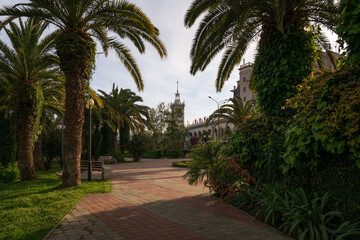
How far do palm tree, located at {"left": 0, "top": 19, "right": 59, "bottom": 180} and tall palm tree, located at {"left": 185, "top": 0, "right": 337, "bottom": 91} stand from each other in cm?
687

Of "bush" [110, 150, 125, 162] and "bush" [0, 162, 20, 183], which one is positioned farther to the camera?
"bush" [110, 150, 125, 162]

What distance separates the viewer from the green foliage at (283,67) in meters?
7.15

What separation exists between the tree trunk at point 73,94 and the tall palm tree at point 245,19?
13.5ft

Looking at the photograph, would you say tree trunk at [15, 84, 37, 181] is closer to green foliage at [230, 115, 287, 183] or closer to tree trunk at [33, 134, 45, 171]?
tree trunk at [33, 134, 45, 171]

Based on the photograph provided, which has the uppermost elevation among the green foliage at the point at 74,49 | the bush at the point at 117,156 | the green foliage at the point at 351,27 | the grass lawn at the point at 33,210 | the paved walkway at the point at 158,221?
the green foliage at the point at 74,49

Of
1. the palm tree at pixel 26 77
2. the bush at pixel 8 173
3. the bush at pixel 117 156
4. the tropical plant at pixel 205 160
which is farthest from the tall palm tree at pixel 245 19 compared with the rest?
the bush at pixel 117 156

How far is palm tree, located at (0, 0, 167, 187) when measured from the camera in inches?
353

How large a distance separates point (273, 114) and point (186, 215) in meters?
3.96

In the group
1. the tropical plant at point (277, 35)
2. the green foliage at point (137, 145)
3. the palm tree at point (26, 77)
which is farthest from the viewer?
the green foliage at point (137, 145)

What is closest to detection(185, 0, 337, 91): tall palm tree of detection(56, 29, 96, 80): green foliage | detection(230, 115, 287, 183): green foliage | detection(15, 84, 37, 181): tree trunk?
detection(230, 115, 287, 183): green foliage

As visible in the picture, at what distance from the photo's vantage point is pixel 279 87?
7.27 m

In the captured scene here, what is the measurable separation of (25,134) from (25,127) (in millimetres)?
332

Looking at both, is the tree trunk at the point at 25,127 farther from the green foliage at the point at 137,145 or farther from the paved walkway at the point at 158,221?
the green foliage at the point at 137,145

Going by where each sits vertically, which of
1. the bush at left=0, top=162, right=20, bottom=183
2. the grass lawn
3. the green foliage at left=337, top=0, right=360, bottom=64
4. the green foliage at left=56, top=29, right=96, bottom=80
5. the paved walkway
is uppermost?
the green foliage at left=56, top=29, right=96, bottom=80
